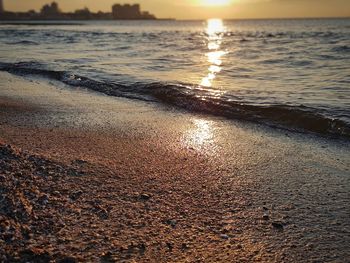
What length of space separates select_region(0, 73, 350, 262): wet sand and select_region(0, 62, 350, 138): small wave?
528 mm

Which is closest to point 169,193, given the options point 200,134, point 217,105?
point 200,134

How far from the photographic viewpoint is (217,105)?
6367 mm

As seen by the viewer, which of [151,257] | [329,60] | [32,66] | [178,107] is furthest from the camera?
[329,60]

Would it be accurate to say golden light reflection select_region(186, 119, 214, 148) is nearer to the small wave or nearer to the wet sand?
the wet sand

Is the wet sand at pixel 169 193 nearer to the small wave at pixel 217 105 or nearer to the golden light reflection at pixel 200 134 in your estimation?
the golden light reflection at pixel 200 134

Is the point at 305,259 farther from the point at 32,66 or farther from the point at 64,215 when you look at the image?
the point at 32,66

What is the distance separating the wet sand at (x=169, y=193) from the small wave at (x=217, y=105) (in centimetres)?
53

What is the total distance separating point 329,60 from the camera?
14.1 meters

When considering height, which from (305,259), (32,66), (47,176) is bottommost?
(305,259)

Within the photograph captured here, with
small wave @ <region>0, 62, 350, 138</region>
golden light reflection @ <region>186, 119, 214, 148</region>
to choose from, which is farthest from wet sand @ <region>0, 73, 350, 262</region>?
small wave @ <region>0, 62, 350, 138</region>

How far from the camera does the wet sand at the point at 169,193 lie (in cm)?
219

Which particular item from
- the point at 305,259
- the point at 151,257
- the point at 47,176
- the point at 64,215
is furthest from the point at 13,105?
the point at 305,259

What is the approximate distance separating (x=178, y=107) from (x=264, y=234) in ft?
14.2

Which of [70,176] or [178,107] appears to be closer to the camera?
[70,176]
